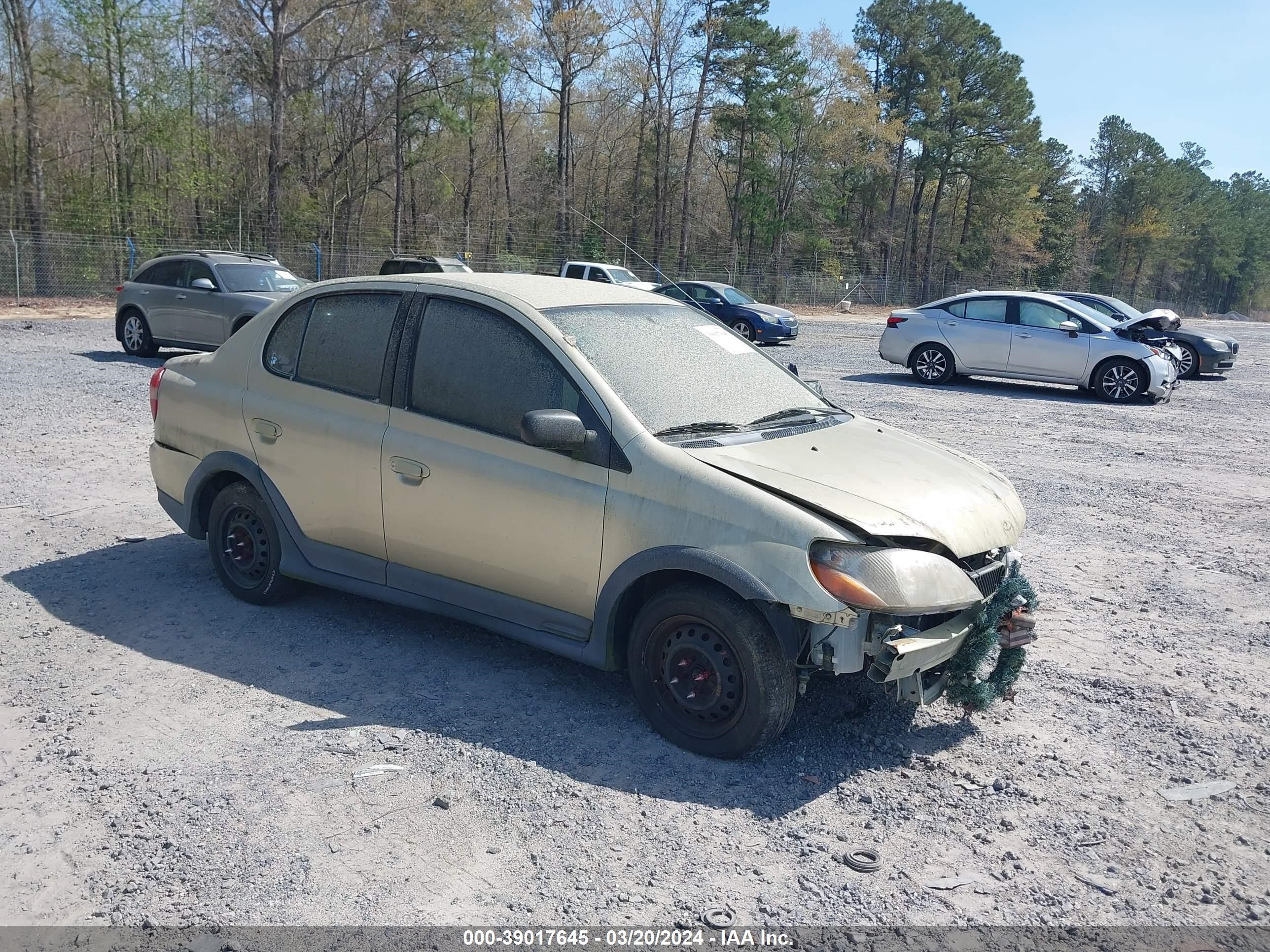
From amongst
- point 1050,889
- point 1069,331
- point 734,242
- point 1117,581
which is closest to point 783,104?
point 734,242

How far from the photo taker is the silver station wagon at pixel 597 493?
3697 millimetres

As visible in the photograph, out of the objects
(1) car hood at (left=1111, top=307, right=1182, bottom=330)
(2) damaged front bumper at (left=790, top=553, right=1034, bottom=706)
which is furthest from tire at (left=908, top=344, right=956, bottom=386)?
(2) damaged front bumper at (left=790, top=553, right=1034, bottom=706)

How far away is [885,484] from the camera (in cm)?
399

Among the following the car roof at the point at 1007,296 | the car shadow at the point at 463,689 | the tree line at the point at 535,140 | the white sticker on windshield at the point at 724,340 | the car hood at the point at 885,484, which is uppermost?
the tree line at the point at 535,140

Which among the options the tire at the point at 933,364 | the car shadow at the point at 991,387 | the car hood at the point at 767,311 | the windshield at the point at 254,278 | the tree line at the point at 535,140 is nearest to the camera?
the windshield at the point at 254,278

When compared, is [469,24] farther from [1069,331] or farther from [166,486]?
[166,486]

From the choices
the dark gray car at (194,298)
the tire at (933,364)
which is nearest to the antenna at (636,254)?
the tire at (933,364)

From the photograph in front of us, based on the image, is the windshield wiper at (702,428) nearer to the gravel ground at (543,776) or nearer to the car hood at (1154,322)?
the gravel ground at (543,776)

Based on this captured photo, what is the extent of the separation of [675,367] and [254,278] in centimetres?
1358

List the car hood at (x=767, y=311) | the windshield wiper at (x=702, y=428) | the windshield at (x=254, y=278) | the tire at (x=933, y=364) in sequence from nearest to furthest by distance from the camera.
A: the windshield wiper at (x=702, y=428)
the windshield at (x=254, y=278)
the tire at (x=933, y=364)
the car hood at (x=767, y=311)

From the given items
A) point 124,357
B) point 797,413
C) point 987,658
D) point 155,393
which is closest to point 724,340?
point 797,413

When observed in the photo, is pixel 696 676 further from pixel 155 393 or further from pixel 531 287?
pixel 155 393

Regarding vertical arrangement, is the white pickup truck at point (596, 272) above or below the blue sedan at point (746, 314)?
above

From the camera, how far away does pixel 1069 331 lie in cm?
1656
